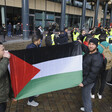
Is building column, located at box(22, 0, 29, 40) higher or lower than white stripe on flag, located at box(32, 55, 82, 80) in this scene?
higher

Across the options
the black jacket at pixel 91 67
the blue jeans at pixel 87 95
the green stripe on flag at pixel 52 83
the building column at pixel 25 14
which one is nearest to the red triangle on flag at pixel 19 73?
the green stripe on flag at pixel 52 83

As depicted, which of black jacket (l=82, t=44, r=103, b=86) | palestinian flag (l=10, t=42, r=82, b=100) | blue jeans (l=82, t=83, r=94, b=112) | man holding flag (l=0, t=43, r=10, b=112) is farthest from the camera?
blue jeans (l=82, t=83, r=94, b=112)

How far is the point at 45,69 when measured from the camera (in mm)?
2959

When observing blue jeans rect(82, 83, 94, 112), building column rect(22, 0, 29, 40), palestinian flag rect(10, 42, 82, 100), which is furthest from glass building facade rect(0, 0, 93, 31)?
blue jeans rect(82, 83, 94, 112)

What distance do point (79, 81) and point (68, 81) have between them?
0.25 m

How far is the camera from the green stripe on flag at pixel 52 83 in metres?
2.80

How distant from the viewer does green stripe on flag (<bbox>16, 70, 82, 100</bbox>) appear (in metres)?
2.80

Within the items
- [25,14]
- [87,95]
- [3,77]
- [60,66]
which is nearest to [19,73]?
[3,77]

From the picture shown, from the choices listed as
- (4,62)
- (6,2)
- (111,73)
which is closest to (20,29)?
(6,2)

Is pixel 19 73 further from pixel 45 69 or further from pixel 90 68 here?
pixel 90 68

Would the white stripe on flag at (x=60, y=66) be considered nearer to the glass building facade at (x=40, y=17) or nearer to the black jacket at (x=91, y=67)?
the black jacket at (x=91, y=67)

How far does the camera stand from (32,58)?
277 cm

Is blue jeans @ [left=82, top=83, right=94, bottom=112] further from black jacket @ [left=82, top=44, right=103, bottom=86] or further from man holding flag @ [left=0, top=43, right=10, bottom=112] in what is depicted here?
man holding flag @ [left=0, top=43, right=10, bottom=112]

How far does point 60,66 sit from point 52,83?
0.42 meters
